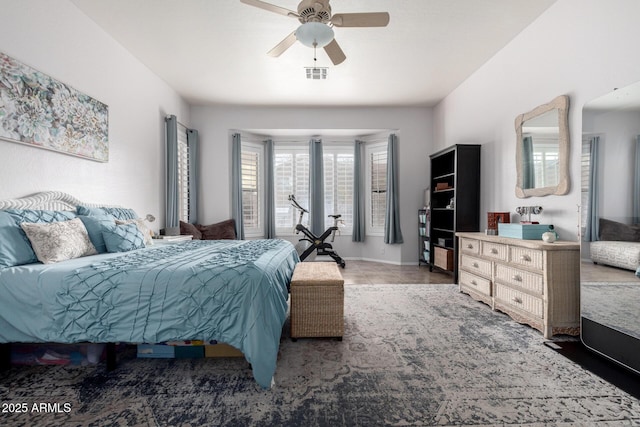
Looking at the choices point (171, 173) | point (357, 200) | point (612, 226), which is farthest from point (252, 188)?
point (612, 226)

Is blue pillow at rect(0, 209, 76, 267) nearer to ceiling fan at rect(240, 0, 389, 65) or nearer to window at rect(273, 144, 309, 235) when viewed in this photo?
ceiling fan at rect(240, 0, 389, 65)

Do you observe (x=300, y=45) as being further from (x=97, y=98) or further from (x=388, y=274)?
(x=388, y=274)

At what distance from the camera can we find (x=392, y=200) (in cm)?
550

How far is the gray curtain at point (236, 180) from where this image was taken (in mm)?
5414

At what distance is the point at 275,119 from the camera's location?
5473 mm

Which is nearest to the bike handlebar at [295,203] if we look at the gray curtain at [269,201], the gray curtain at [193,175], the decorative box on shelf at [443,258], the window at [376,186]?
the gray curtain at [269,201]

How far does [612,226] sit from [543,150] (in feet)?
3.84

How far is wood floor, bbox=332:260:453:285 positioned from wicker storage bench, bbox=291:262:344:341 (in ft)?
6.12

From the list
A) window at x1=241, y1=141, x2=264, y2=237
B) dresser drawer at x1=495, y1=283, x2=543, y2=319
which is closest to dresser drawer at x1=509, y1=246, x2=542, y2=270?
dresser drawer at x1=495, y1=283, x2=543, y2=319

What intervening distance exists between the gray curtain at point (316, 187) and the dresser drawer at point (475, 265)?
2.89 meters

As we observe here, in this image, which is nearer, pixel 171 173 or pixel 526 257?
pixel 526 257

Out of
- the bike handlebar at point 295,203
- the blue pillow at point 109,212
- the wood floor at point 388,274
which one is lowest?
the wood floor at point 388,274

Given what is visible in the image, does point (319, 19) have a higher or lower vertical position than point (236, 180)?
higher

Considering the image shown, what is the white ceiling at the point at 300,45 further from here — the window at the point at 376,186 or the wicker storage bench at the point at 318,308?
the wicker storage bench at the point at 318,308
